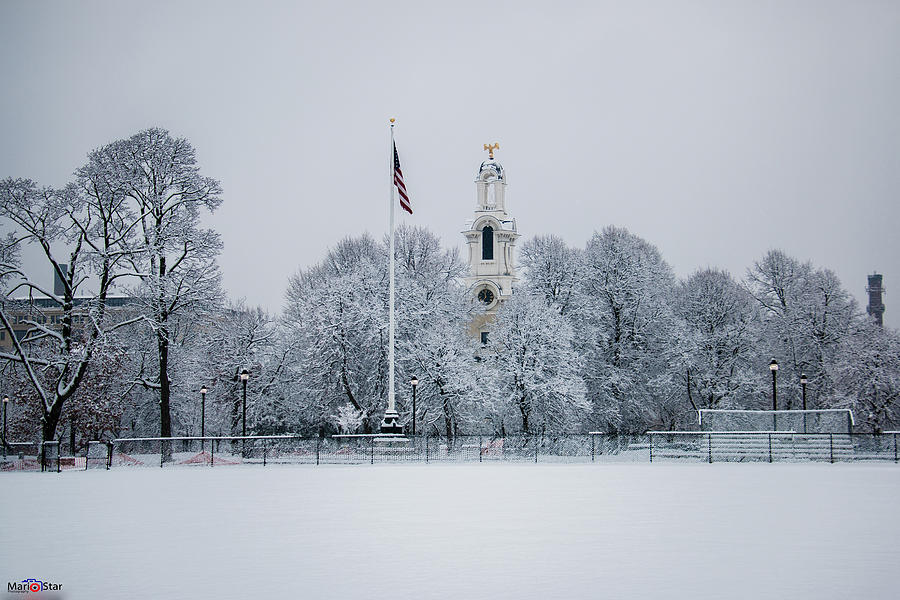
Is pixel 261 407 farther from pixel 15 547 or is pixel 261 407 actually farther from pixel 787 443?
pixel 15 547

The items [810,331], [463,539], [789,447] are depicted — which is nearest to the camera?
[463,539]

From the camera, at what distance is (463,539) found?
13.9 meters

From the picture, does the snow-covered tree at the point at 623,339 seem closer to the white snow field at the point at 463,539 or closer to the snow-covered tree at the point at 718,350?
the snow-covered tree at the point at 718,350

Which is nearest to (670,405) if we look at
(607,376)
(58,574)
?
(607,376)

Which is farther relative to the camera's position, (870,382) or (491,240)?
(491,240)

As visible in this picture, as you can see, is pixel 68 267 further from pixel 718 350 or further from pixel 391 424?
pixel 718 350

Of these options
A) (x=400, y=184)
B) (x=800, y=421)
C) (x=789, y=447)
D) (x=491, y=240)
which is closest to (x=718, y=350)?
(x=800, y=421)

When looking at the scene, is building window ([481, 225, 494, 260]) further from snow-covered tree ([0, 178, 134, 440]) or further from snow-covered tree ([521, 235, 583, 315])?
snow-covered tree ([0, 178, 134, 440])

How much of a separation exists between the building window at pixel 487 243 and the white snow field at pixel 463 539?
70.2 metres

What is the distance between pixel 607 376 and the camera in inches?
2242

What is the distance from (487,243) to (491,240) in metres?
0.54

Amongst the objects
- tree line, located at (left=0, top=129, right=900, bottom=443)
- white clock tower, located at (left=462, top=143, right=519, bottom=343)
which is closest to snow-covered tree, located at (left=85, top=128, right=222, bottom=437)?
tree line, located at (left=0, top=129, right=900, bottom=443)

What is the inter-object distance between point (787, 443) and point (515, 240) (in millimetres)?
62231

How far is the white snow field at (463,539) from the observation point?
10258 mm
